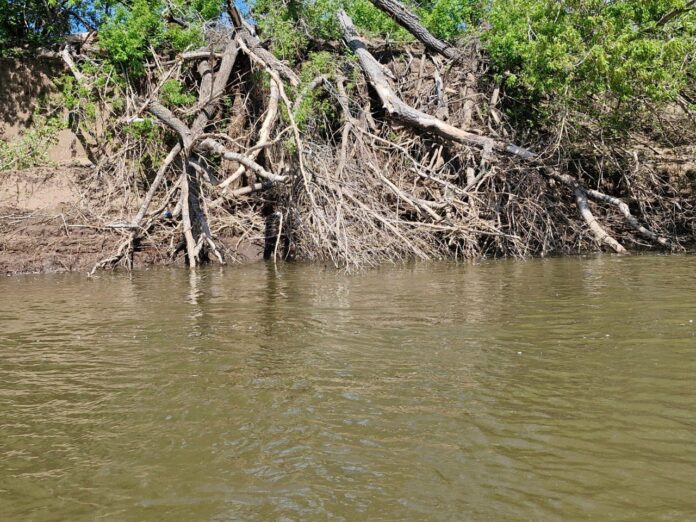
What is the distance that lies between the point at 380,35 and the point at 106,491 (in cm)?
→ 1518

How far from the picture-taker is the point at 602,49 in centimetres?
1148

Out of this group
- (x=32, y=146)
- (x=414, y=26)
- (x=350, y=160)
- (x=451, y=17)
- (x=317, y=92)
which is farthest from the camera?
(x=451, y=17)

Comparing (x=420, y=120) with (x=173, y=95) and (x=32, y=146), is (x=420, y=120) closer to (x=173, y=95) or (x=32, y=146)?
(x=173, y=95)

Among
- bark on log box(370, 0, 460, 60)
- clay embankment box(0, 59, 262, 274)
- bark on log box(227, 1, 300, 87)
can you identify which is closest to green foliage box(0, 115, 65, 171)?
clay embankment box(0, 59, 262, 274)

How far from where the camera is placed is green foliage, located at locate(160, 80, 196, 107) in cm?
1405

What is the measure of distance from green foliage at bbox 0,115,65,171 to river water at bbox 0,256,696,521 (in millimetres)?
6761

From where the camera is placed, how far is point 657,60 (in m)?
11.3

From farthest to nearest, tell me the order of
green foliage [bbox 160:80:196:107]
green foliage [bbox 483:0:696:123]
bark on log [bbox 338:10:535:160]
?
green foliage [bbox 160:80:196:107] → bark on log [bbox 338:10:535:160] → green foliage [bbox 483:0:696:123]

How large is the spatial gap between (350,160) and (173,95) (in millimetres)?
3703

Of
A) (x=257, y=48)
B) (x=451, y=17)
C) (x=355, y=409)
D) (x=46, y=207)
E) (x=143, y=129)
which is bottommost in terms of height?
(x=355, y=409)

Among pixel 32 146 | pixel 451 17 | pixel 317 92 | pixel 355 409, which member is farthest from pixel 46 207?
pixel 355 409

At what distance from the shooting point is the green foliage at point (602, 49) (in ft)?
37.6

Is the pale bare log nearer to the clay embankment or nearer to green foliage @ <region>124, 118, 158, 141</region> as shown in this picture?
green foliage @ <region>124, 118, 158, 141</region>

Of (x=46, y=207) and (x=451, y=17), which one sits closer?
(x=46, y=207)
